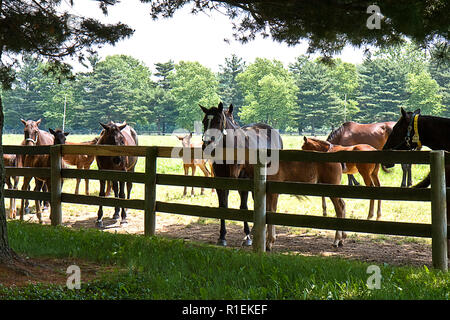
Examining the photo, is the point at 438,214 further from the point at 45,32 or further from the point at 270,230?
the point at 45,32

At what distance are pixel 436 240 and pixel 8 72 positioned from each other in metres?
7.12

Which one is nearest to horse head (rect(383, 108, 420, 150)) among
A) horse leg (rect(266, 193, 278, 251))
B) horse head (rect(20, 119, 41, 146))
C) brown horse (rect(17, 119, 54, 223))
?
horse leg (rect(266, 193, 278, 251))

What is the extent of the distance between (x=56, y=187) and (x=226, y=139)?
10.6ft

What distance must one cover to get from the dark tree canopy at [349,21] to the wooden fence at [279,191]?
54.3 inches

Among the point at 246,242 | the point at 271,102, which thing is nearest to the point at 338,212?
the point at 246,242

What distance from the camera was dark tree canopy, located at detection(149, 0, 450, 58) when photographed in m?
4.32

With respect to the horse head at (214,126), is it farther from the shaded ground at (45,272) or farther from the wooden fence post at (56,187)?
the wooden fence post at (56,187)

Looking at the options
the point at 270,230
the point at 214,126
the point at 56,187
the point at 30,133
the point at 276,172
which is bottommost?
the point at 270,230

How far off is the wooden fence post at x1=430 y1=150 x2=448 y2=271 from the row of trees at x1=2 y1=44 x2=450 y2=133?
6154 cm

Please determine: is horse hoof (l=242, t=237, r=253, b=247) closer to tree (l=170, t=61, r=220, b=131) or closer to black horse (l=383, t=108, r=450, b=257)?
black horse (l=383, t=108, r=450, b=257)

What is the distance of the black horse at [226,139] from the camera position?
Answer: 24.4ft

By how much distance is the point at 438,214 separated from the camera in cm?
547

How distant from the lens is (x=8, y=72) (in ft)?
26.9
